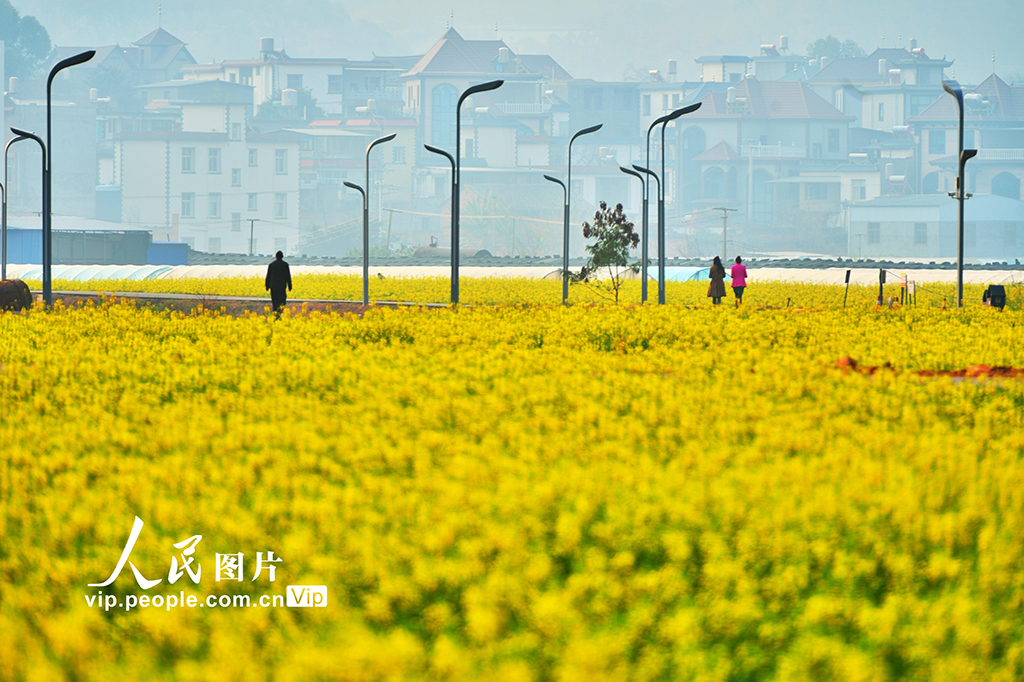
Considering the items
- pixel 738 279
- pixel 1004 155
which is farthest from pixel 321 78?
pixel 738 279

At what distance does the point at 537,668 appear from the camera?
318cm

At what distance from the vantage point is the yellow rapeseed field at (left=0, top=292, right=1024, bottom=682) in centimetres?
328

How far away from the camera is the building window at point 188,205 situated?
8200cm

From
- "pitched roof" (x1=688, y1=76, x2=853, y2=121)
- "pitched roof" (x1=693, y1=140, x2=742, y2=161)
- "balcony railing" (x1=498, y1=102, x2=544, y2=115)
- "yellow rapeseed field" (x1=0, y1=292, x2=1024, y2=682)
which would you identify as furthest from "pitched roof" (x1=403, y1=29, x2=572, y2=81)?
"yellow rapeseed field" (x1=0, y1=292, x2=1024, y2=682)

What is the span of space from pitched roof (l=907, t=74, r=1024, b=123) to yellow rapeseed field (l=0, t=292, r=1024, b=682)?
313 ft

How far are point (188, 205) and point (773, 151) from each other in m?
46.1

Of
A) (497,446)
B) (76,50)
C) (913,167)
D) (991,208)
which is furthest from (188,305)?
(76,50)

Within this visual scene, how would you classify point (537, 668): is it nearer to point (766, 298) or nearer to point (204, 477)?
point (204, 477)

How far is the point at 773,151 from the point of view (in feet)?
318

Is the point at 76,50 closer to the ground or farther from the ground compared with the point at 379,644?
farther from the ground

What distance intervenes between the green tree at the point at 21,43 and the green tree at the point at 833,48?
286ft

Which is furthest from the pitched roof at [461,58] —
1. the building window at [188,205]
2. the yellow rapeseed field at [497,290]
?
the yellow rapeseed field at [497,290]

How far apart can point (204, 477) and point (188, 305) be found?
25.1 meters

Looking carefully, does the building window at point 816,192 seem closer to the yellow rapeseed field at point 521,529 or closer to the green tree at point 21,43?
the green tree at point 21,43
